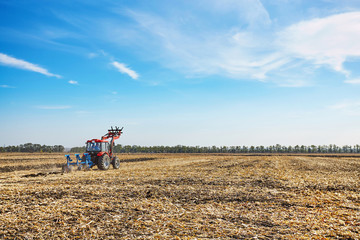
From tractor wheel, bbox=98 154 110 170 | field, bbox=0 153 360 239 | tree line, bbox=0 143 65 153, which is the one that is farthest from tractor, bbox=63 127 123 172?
tree line, bbox=0 143 65 153

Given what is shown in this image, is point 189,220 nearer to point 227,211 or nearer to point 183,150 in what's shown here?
point 227,211

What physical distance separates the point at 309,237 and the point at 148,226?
4.56 meters

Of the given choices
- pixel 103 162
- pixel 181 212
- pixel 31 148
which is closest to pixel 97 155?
pixel 103 162

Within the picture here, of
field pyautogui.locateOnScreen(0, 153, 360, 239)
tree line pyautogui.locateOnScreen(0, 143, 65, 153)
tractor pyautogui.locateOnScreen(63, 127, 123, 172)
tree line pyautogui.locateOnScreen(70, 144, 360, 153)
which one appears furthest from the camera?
tree line pyautogui.locateOnScreen(70, 144, 360, 153)

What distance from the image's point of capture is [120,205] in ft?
33.4

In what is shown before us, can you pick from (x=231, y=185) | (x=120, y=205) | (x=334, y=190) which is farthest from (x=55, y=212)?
(x=334, y=190)

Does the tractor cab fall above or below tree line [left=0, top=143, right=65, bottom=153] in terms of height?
above

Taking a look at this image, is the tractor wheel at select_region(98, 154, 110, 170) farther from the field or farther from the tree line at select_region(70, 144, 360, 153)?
the tree line at select_region(70, 144, 360, 153)

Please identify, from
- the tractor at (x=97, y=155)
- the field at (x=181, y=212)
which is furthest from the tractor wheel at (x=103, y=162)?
the field at (x=181, y=212)

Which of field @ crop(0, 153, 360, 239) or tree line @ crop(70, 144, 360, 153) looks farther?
tree line @ crop(70, 144, 360, 153)

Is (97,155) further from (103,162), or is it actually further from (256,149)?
(256,149)

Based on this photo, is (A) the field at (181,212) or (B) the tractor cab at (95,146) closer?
(A) the field at (181,212)

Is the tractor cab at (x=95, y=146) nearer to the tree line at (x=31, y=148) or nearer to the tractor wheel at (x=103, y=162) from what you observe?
the tractor wheel at (x=103, y=162)

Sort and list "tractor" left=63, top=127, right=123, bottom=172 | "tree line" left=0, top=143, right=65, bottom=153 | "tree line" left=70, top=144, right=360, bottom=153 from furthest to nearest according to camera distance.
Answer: "tree line" left=70, top=144, right=360, bottom=153
"tree line" left=0, top=143, right=65, bottom=153
"tractor" left=63, top=127, right=123, bottom=172
